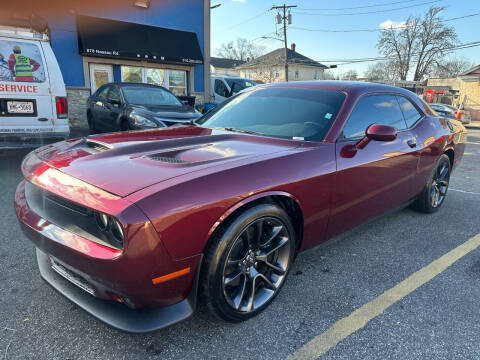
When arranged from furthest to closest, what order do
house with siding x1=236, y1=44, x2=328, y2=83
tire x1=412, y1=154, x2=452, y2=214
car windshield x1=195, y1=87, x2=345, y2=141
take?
house with siding x1=236, y1=44, x2=328, y2=83 < tire x1=412, y1=154, x2=452, y2=214 < car windshield x1=195, y1=87, x2=345, y2=141

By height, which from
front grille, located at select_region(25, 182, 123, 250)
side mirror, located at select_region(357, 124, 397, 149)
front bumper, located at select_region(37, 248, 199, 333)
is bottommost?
front bumper, located at select_region(37, 248, 199, 333)

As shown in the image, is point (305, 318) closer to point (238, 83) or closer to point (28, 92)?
point (28, 92)

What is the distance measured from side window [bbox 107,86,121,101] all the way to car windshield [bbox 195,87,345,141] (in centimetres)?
502

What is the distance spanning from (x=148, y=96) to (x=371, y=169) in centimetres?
621

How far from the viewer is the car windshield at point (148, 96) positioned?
24.2 feet

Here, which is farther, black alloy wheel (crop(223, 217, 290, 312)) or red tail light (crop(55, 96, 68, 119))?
red tail light (crop(55, 96, 68, 119))

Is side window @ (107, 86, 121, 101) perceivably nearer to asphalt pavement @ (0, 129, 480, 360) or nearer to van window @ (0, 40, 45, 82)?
van window @ (0, 40, 45, 82)

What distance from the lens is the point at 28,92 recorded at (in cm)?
503

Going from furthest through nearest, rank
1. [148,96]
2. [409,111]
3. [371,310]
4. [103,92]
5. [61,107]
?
[103,92]
[148,96]
[61,107]
[409,111]
[371,310]

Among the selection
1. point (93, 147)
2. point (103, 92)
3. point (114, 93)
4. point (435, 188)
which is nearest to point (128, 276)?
point (93, 147)

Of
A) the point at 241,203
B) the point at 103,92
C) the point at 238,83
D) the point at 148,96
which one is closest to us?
the point at 241,203

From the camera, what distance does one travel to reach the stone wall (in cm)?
1168

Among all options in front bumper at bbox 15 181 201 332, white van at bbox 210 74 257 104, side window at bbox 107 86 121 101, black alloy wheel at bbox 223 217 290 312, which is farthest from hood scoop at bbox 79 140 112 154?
white van at bbox 210 74 257 104

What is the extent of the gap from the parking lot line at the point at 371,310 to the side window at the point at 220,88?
10.9 m
